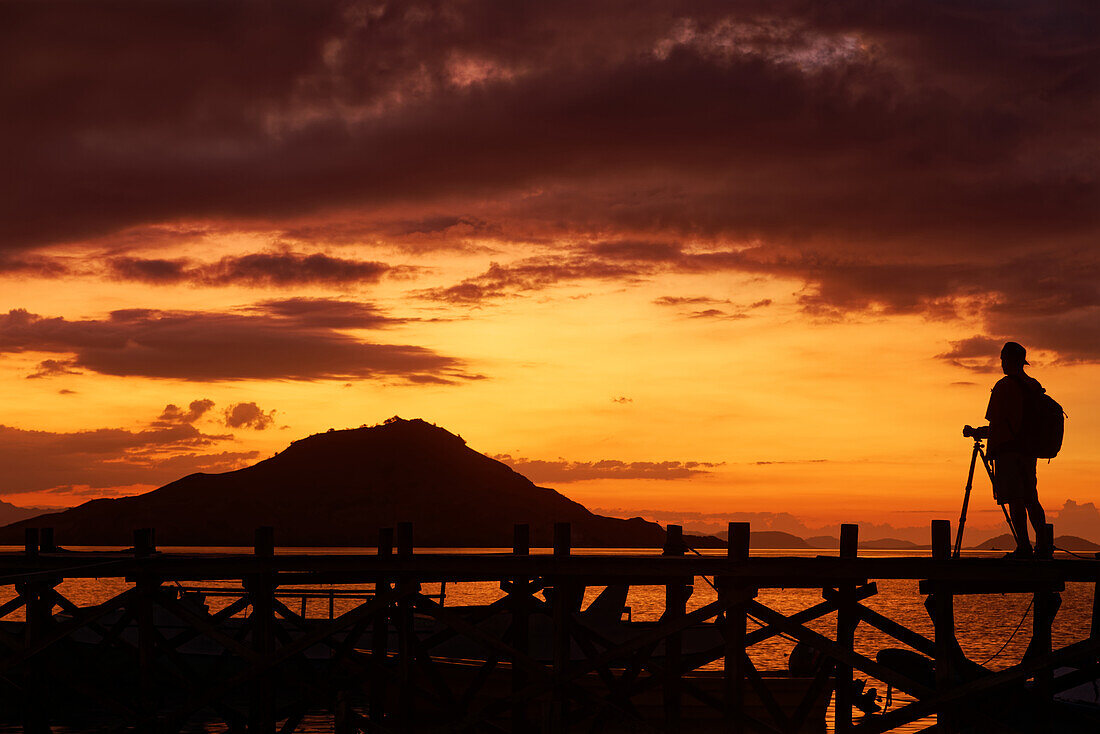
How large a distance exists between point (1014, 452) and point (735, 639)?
500cm

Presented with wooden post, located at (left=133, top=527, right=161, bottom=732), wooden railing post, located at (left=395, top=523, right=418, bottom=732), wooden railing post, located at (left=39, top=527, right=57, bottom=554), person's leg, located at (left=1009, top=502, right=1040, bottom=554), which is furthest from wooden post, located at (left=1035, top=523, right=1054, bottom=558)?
wooden railing post, located at (left=39, top=527, right=57, bottom=554)

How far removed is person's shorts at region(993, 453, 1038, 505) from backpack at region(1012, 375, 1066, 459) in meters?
0.20

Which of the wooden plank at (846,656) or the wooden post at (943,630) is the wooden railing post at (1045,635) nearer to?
the wooden post at (943,630)

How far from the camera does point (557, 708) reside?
1784cm

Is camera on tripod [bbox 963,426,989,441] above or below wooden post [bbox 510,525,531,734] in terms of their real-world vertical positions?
above

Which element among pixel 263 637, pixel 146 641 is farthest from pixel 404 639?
pixel 146 641

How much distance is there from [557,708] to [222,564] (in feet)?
19.6

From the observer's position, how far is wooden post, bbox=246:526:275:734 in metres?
18.7

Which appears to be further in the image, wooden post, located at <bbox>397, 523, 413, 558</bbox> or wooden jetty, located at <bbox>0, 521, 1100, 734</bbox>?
wooden post, located at <bbox>397, 523, 413, 558</bbox>

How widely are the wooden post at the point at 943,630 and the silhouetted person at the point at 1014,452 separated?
985 mm

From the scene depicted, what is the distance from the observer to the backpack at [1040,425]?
1714cm

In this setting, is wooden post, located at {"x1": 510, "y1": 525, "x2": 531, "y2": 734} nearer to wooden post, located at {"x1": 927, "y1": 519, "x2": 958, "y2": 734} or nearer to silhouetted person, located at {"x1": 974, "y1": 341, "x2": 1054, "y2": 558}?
wooden post, located at {"x1": 927, "y1": 519, "x2": 958, "y2": 734}

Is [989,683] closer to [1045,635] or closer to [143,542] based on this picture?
[1045,635]

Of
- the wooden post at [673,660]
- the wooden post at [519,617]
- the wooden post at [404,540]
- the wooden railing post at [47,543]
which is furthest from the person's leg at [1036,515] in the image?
the wooden railing post at [47,543]
